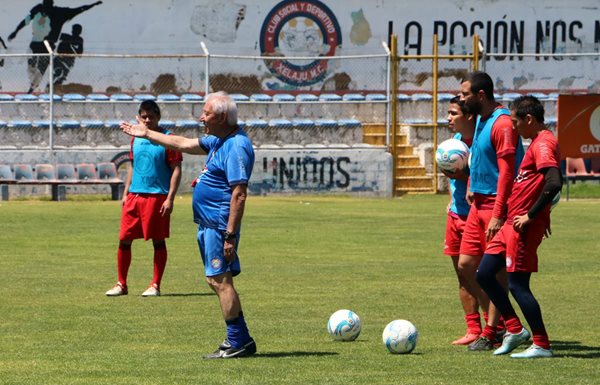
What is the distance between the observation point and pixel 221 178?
30.5 feet

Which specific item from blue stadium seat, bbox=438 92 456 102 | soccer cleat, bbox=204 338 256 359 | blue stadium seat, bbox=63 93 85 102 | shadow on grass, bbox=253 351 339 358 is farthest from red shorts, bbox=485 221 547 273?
blue stadium seat, bbox=63 93 85 102

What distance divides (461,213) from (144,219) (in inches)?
179

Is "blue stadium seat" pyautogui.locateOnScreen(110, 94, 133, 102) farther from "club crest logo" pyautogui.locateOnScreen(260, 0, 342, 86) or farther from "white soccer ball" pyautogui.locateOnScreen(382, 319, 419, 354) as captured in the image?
"white soccer ball" pyautogui.locateOnScreen(382, 319, 419, 354)

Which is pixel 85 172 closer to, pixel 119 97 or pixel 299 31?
pixel 119 97

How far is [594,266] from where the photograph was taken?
1647 cm

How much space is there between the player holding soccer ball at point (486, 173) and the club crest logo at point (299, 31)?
102ft

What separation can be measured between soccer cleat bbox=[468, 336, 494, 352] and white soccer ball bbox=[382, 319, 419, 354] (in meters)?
0.50

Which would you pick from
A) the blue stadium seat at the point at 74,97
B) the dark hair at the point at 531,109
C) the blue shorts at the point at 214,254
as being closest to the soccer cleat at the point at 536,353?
the dark hair at the point at 531,109

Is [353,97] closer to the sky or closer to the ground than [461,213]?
closer to the sky

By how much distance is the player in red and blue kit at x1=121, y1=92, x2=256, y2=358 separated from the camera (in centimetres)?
913

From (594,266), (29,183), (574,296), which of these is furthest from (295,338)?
(29,183)

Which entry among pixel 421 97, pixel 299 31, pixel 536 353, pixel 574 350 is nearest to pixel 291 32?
pixel 299 31

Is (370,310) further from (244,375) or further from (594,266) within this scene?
(594,266)

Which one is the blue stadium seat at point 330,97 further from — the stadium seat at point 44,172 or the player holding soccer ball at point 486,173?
the player holding soccer ball at point 486,173
